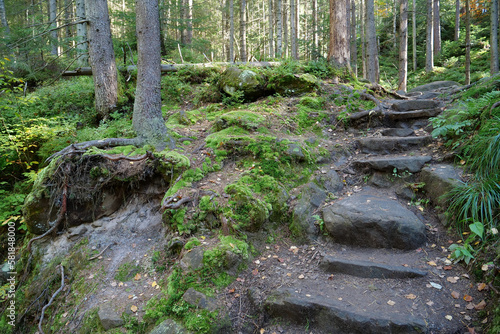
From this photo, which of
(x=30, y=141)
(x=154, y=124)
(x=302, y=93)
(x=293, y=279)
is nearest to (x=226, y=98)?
(x=302, y=93)

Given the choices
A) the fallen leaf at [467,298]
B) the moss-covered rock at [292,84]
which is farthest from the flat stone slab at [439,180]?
the moss-covered rock at [292,84]

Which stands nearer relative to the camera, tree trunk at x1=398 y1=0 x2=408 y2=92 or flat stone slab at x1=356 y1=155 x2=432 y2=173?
flat stone slab at x1=356 y1=155 x2=432 y2=173

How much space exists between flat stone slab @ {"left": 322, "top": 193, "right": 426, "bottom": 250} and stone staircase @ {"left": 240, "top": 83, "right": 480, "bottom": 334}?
1 centimetres

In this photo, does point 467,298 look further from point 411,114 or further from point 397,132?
point 411,114

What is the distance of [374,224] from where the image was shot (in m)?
3.79

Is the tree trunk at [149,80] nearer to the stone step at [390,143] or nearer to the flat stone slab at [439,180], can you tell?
the stone step at [390,143]

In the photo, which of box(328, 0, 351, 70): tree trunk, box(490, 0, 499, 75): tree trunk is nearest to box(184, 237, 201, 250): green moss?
box(328, 0, 351, 70): tree trunk

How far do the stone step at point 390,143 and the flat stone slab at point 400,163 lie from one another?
56 centimetres

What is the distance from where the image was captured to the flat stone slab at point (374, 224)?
3666 mm

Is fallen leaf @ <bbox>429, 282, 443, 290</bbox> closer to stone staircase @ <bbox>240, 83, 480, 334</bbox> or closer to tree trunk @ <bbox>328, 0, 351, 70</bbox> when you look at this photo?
stone staircase @ <bbox>240, 83, 480, 334</bbox>

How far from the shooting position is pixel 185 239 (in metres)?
4.03

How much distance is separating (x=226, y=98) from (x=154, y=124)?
295 centimetres

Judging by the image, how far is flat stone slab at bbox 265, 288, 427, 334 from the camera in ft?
8.63

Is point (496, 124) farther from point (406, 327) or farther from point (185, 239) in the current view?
point (185, 239)
